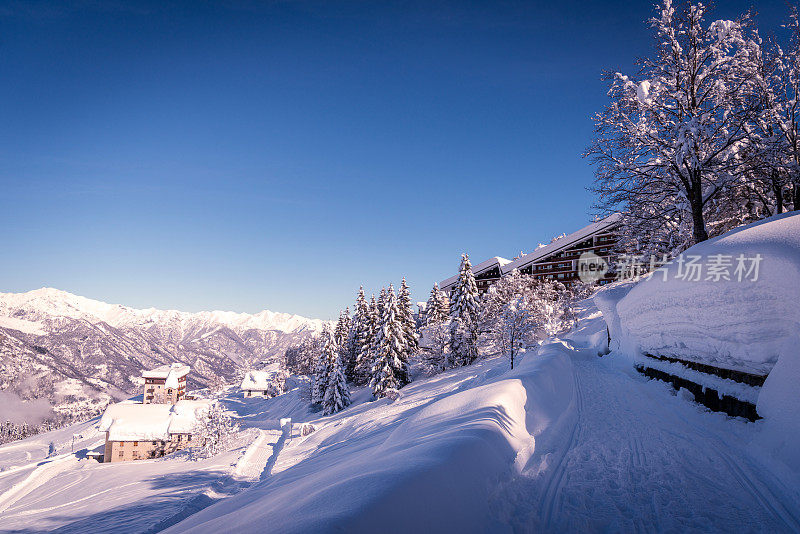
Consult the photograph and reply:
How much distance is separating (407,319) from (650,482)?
40.1 meters

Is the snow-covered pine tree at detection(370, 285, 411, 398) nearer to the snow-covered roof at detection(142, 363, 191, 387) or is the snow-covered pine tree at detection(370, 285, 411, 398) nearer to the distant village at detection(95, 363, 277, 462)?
the distant village at detection(95, 363, 277, 462)

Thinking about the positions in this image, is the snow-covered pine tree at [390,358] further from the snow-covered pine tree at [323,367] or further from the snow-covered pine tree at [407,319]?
the snow-covered pine tree at [323,367]

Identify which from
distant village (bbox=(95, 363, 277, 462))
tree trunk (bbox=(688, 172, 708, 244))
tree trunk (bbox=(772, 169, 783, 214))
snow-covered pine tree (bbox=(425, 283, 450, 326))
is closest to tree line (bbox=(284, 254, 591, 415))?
snow-covered pine tree (bbox=(425, 283, 450, 326))

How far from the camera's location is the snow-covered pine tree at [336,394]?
1464 inches

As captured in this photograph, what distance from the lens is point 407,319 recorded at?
44.1 meters

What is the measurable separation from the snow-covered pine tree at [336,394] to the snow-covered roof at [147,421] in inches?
526

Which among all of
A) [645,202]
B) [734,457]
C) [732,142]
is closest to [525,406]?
[734,457]

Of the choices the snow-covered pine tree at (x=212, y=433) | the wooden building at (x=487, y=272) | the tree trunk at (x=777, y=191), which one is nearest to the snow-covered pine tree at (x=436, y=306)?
the wooden building at (x=487, y=272)

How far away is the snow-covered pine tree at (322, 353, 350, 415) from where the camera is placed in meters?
37.2

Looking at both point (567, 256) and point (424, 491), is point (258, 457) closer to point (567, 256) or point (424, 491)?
point (424, 491)

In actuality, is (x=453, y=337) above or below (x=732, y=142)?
below

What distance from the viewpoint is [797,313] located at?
5086 millimetres

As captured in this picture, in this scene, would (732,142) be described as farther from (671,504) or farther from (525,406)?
(671,504)

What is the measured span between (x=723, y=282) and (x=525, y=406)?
4480mm
